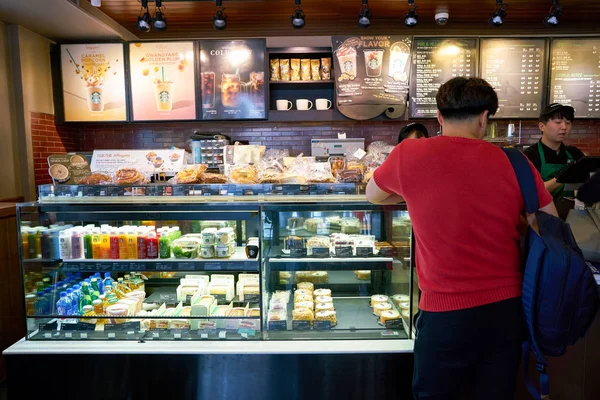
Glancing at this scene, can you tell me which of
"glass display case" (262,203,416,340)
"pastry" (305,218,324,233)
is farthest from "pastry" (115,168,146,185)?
"pastry" (305,218,324,233)

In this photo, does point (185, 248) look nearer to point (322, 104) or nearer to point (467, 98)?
point (467, 98)

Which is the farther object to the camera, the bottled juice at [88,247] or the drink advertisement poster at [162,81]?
the drink advertisement poster at [162,81]

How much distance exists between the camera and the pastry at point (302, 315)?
227 centimetres

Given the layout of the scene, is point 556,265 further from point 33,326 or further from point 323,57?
point 323,57

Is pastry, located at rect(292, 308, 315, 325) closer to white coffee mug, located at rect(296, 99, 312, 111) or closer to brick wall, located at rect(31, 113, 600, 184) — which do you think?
white coffee mug, located at rect(296, 99, 312, 111)

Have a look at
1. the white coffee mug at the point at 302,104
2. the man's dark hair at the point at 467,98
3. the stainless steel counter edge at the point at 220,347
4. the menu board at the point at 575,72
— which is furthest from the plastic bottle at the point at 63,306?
the menu board at the point at 575,72

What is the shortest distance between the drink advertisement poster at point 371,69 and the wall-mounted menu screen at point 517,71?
949mm

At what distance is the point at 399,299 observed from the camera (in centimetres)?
244

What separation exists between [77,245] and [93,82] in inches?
116

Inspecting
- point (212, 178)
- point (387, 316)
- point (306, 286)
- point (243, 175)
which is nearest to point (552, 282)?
point (387, 316)

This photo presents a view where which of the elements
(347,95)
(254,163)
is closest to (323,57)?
(347,95)

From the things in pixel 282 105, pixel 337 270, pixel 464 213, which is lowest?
pixel 337 270

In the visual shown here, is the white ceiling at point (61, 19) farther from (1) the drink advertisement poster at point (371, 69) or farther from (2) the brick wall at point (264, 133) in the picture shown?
(1) the drink advertisement poster at point (371, 69)

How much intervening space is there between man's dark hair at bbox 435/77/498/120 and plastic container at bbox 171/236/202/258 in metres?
1.60
